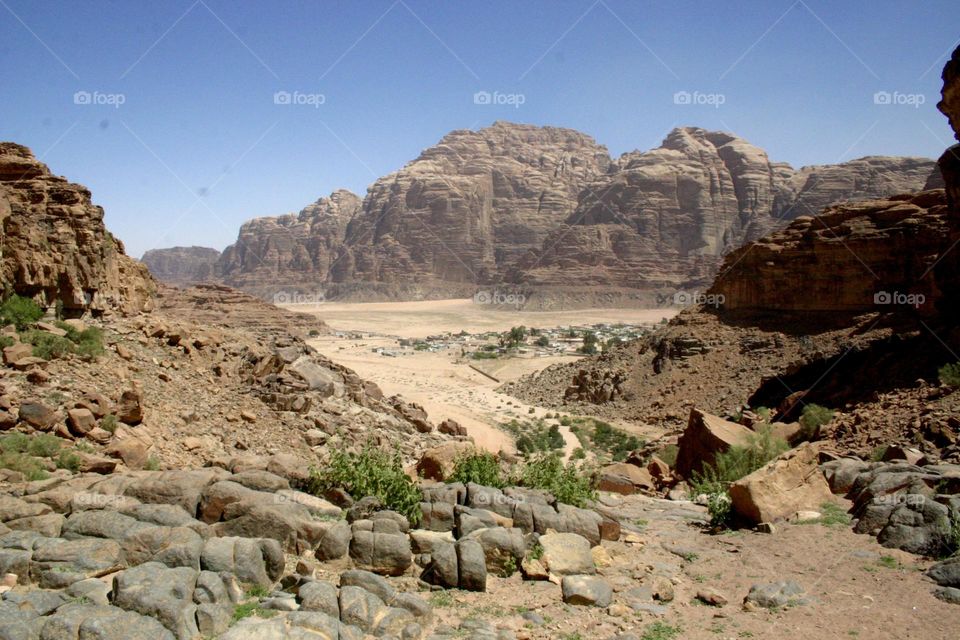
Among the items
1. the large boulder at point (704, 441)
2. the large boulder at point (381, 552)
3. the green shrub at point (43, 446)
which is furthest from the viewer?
the large boulder at point (704, 441)

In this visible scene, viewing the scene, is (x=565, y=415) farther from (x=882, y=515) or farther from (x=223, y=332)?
(x=882, y=515)

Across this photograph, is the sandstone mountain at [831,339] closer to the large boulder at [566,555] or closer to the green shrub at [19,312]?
the large boulder at [566,555]

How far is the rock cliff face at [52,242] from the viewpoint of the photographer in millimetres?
13281

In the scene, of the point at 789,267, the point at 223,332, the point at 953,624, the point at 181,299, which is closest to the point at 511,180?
the point at 181,299

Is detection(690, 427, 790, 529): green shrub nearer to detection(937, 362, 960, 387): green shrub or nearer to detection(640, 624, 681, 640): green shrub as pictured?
detection(937, 362, 960, 387): green shrub

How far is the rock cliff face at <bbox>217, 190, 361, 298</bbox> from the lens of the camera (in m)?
165

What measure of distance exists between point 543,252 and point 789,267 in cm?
10334

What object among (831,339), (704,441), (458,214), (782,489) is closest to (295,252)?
(458,214)

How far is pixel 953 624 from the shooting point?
6.08 m

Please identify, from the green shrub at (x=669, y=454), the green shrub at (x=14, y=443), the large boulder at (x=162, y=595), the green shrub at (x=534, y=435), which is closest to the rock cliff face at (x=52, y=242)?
the green shrub at (x=14, y=443)

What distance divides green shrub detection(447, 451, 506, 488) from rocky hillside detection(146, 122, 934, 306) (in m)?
91.6

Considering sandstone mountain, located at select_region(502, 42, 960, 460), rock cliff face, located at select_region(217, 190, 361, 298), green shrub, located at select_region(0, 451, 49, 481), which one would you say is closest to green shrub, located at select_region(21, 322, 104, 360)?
green shrub, located at select_region(0, 451, 49, 481)

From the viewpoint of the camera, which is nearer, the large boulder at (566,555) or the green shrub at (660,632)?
the green shrub at (660,632)

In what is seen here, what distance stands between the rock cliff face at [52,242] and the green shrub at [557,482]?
10502mm
